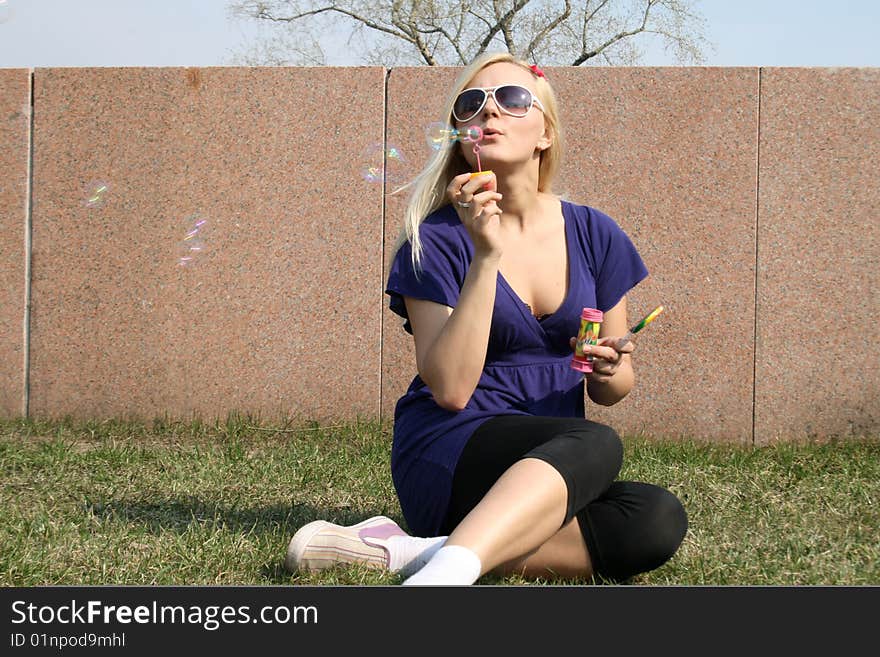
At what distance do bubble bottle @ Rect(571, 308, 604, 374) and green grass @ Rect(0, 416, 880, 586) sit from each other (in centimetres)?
57

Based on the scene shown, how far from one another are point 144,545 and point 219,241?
2839 mm

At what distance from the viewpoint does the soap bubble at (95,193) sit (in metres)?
5.63

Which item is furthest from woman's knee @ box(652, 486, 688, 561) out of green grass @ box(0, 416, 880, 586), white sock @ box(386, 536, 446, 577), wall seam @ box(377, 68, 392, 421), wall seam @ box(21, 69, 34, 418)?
wall seam @ box(21, 69, 34, 418)

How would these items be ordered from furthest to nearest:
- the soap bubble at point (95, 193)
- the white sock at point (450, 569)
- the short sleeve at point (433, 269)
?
the soap bubble at point (95, 193) → the short sleeve at point (433, 269) → the white sock at point (450, 569)

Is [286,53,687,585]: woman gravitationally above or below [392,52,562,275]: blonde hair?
below

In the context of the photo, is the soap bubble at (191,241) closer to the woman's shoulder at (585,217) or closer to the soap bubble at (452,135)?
the soap bubble at (452,135)

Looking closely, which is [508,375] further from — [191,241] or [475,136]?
[191,241]

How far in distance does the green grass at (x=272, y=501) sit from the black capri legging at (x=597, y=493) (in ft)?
0.46

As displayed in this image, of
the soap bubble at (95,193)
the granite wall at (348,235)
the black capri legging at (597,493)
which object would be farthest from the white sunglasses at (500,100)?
the soap bubble at (95,193)

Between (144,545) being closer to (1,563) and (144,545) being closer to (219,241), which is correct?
(1,563)

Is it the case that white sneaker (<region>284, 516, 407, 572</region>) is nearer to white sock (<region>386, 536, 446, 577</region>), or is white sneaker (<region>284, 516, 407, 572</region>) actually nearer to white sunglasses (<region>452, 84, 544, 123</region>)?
white sock (<region>386, 536, 446, 577</region>)

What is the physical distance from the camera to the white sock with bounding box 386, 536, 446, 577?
102 inches

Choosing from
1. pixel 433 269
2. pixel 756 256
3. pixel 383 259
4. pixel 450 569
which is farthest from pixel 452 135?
pixel 756 256

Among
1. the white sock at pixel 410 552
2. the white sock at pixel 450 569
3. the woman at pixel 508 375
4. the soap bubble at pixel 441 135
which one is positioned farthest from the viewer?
the soap bubble at pixel 441 135
